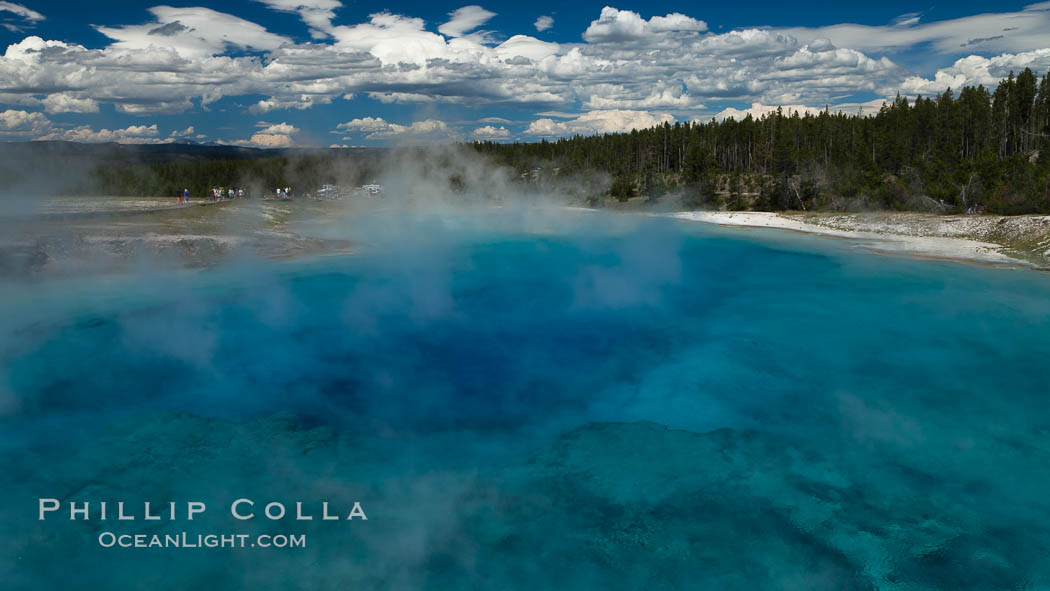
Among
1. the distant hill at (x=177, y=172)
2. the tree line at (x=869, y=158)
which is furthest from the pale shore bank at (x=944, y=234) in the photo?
the distant hill at (x=177, y=172)

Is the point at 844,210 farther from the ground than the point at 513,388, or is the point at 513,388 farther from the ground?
the point at 844,210

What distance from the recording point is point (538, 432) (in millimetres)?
9766

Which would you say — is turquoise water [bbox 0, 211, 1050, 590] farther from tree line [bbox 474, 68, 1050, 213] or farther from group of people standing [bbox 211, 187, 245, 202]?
group of people standing [bbox 211, 187, 245, 202]

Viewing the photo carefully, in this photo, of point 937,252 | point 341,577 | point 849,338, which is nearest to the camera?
point 341,577

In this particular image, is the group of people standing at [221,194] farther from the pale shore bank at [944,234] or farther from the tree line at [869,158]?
the pale shore bank at [944,234]

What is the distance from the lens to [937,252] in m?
25.6

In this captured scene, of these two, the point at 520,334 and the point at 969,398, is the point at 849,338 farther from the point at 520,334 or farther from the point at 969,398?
the point at 520,334

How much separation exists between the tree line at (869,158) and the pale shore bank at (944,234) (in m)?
3.52

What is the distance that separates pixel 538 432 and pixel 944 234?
26.5m

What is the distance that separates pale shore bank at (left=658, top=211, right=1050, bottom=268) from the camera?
23797mm

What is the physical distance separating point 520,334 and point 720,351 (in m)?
4.66

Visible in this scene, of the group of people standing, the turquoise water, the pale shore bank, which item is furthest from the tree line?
the group of people standing

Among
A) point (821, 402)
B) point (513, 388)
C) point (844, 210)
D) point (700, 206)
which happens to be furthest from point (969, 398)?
point (700, 206)

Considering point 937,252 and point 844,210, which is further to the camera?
point 844,210
